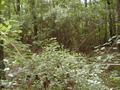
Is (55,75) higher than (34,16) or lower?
higher

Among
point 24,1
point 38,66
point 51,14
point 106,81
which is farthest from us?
point 24,1

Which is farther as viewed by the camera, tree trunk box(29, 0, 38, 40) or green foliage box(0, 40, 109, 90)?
tree trunk box(29, 0, 38, 40)

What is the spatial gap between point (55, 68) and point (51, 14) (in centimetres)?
970

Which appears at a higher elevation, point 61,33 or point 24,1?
point 24,1

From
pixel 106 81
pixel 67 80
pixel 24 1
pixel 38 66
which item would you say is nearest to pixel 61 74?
pixel 67 80

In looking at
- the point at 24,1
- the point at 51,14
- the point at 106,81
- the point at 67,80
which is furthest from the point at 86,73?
the point at 24,1

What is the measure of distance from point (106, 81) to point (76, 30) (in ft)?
25.2

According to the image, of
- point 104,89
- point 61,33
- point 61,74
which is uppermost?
point 61,74

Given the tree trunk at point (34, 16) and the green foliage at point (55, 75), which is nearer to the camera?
the green foliage at point (55, 75)

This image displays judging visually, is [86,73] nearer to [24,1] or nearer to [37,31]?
[37,31]

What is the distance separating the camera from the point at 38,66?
4086mm

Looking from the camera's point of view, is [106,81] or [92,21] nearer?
[106,81]

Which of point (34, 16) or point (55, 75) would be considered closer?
point (55, 75)

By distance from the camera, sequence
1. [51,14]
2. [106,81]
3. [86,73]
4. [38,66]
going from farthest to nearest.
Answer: [51,14] → [106,81] → [86,73] → [38,66]
